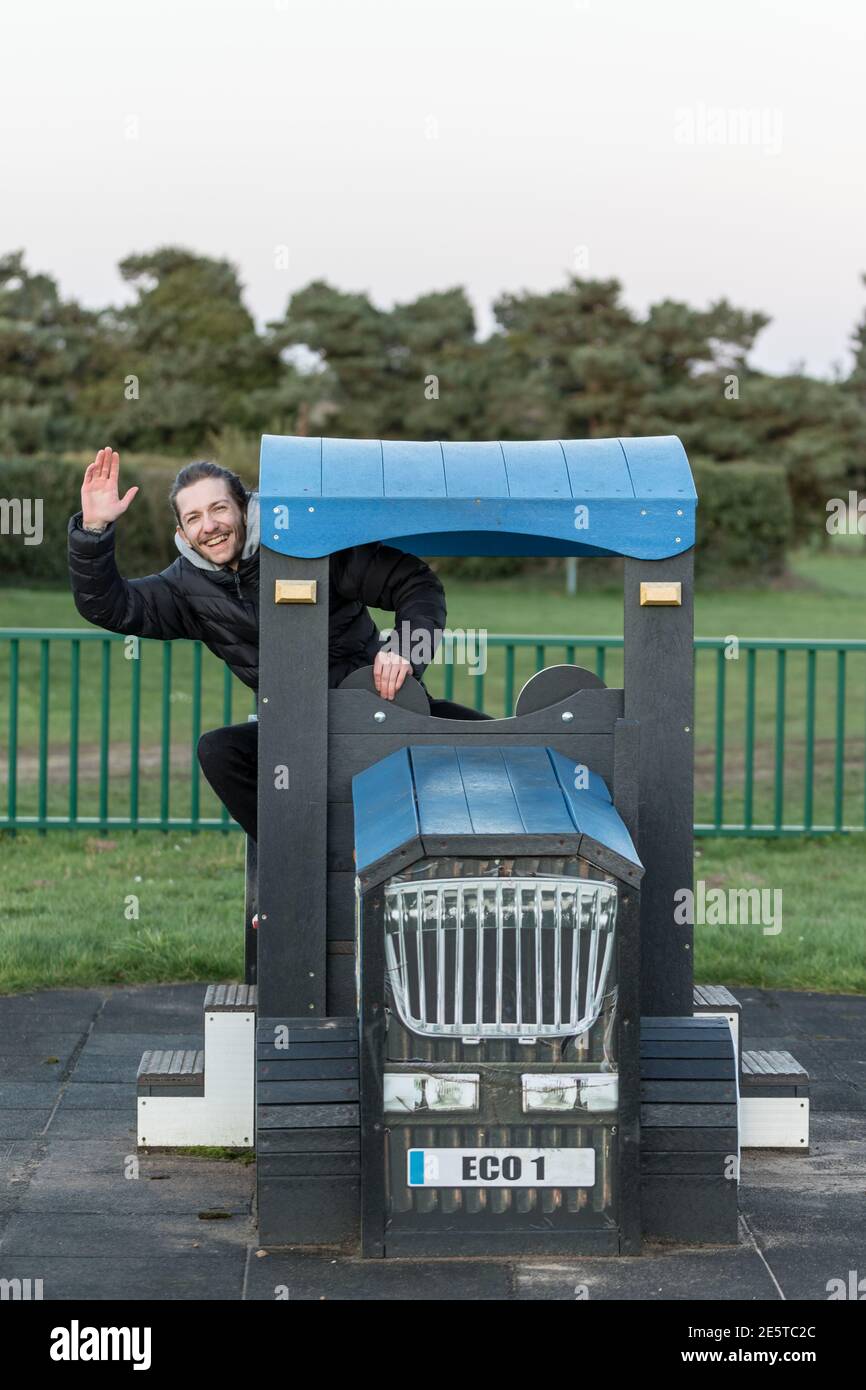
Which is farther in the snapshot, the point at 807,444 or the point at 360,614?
the point at 807,444

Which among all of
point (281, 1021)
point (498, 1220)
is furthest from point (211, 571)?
point (498, 1220)

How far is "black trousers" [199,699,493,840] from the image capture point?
485cm

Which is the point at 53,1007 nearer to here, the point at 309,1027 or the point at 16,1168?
the point at 16,1168

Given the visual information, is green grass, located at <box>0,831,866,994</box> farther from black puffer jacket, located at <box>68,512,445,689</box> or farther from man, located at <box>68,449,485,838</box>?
black puffer jacket, located at <box>68,512,445,689</box>

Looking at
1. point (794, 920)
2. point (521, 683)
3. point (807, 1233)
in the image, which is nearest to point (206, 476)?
point (807, 1233)

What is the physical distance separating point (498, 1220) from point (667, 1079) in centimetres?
51

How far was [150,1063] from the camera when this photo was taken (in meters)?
4.74

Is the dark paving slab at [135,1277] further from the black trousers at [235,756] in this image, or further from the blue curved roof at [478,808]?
the black trousers at [235,756]

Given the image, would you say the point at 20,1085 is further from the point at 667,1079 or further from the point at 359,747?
the point at 667,1079

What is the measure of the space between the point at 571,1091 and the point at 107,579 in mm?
1923

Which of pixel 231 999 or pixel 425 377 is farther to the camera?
pixel 425 377

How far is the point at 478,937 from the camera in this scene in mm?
3684

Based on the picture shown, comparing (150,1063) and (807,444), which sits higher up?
(807,444)

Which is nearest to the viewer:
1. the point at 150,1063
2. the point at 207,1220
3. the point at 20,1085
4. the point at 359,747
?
the point at 207,1220
